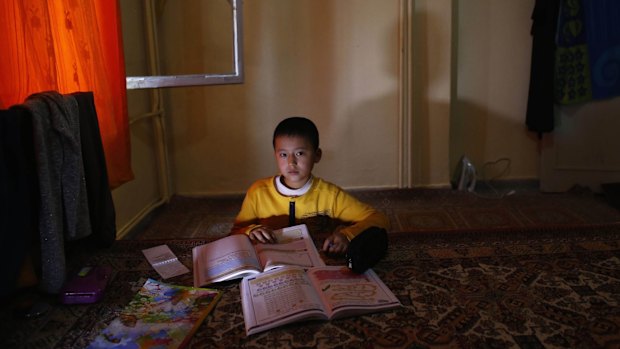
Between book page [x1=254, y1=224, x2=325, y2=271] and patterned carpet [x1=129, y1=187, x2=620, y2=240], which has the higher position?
book page [x1=254, y1=224, x2=325, y2=271]

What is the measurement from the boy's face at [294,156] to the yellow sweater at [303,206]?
0.29 feet

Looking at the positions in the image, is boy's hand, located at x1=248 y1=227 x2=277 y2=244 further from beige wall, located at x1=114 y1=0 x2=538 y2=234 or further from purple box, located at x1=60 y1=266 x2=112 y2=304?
beige wall, located at x1=114 y1=0 x2=538 y2=234

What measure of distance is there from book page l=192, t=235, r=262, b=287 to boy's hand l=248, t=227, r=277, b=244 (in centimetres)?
3

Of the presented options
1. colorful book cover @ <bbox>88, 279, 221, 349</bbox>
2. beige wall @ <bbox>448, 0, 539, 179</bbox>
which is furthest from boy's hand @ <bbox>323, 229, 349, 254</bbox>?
beige wall @ <bbox>448, 0, 539, 179</bbox>

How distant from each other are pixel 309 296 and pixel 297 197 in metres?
0.56

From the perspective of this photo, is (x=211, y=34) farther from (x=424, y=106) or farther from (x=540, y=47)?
(x=540, y=47)

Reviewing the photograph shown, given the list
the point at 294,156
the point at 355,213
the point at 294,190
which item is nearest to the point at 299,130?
the point at 294,156

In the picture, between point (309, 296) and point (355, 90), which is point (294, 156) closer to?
point (309, 296)

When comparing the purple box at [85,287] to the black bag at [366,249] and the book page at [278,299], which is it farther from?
the black bag at [366,249]

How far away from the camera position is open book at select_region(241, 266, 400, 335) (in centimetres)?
132

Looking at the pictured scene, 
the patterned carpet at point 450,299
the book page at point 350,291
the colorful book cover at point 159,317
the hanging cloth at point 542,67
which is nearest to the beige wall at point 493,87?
the hanging cloth at point 542,67

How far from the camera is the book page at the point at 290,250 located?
1597 millimetres

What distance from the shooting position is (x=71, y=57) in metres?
1.72

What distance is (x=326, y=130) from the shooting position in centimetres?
320
